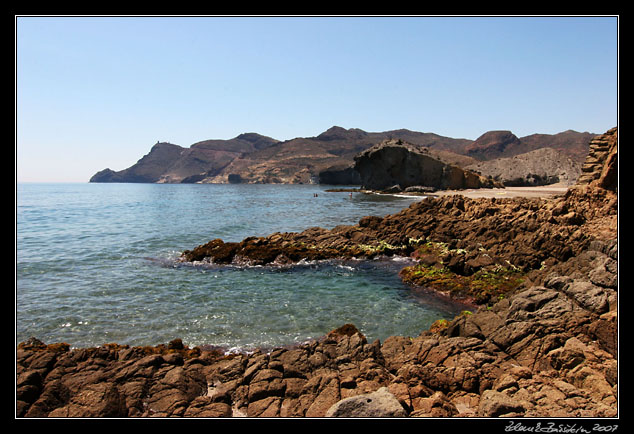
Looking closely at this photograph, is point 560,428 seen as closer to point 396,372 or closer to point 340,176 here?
point 396,372

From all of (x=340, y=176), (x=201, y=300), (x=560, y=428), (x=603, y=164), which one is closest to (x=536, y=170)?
(x=603, y=164)

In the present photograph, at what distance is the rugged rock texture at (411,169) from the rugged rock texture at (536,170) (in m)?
6.93

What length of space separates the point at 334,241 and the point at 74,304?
14.5 m

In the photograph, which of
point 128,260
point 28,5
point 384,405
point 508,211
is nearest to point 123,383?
point 384,405

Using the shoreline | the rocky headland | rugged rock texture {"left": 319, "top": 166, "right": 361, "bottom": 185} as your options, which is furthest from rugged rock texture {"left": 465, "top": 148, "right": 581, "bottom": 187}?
the shoreline

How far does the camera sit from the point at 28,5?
3543 mm

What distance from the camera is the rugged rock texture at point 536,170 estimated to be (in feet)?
264

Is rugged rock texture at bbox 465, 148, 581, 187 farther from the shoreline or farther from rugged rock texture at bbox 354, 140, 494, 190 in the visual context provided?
the shoreline

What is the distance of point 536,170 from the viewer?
3209 inches

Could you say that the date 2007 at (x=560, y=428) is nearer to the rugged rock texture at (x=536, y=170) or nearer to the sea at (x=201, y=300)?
the sea at (x=201, y=300)

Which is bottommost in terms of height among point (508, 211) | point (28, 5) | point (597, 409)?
point (597, 409)

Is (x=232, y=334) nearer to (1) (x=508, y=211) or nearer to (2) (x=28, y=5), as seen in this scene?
(2) (x=28, y=5)

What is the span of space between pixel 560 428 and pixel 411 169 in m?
83.2

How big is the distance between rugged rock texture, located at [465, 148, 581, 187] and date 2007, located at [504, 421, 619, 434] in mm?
89611
